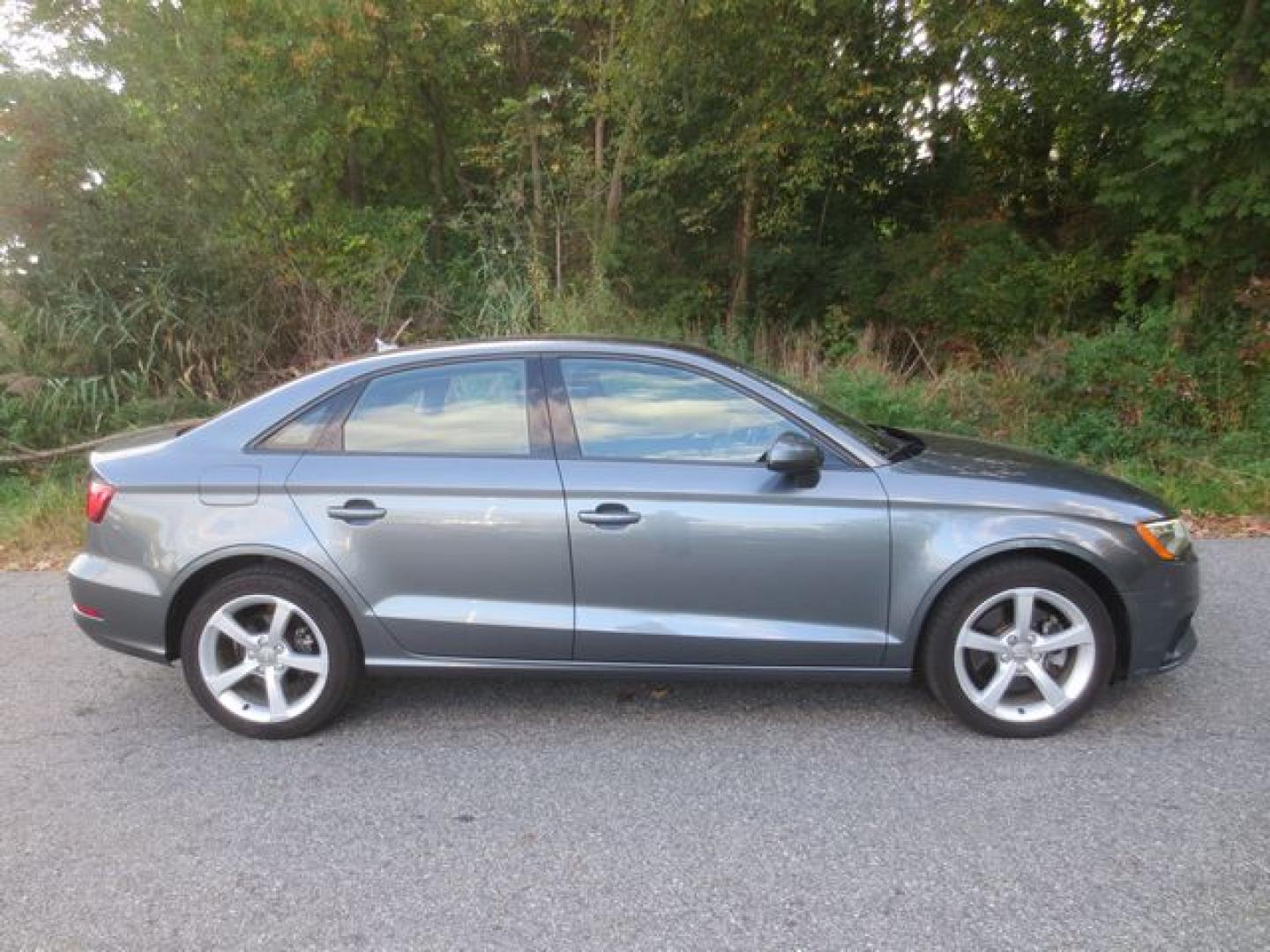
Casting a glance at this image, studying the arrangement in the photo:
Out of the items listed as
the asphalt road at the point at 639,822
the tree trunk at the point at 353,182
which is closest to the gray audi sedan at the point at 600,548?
the asphalt road at the point at 639,822

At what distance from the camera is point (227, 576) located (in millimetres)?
3412

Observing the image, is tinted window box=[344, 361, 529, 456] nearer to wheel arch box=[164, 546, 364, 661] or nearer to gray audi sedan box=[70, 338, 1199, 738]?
gray audi sedan box=[70, 338, 1199, 738]

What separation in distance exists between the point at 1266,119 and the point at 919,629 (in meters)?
8.44

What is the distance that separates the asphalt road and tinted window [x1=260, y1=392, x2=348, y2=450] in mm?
A: 1168

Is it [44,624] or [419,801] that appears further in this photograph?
[44,624]

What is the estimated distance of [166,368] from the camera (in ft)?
28.6

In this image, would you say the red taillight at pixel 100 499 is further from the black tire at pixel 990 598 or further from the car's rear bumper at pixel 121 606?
the black tire at pixel 990 598

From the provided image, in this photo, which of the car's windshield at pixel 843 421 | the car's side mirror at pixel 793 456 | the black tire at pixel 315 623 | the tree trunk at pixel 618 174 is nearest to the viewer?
the car's side mirror at pixel 793 456

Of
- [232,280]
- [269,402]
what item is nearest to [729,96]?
[232,280]

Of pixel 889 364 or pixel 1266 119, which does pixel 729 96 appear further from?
pixel 1266 119

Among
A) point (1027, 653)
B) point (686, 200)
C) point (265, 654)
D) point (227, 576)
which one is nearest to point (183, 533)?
point (227, 576)

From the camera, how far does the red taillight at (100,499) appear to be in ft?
11.3

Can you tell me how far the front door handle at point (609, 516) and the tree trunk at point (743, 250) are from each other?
35.1 ft

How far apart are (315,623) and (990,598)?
8.50ft
